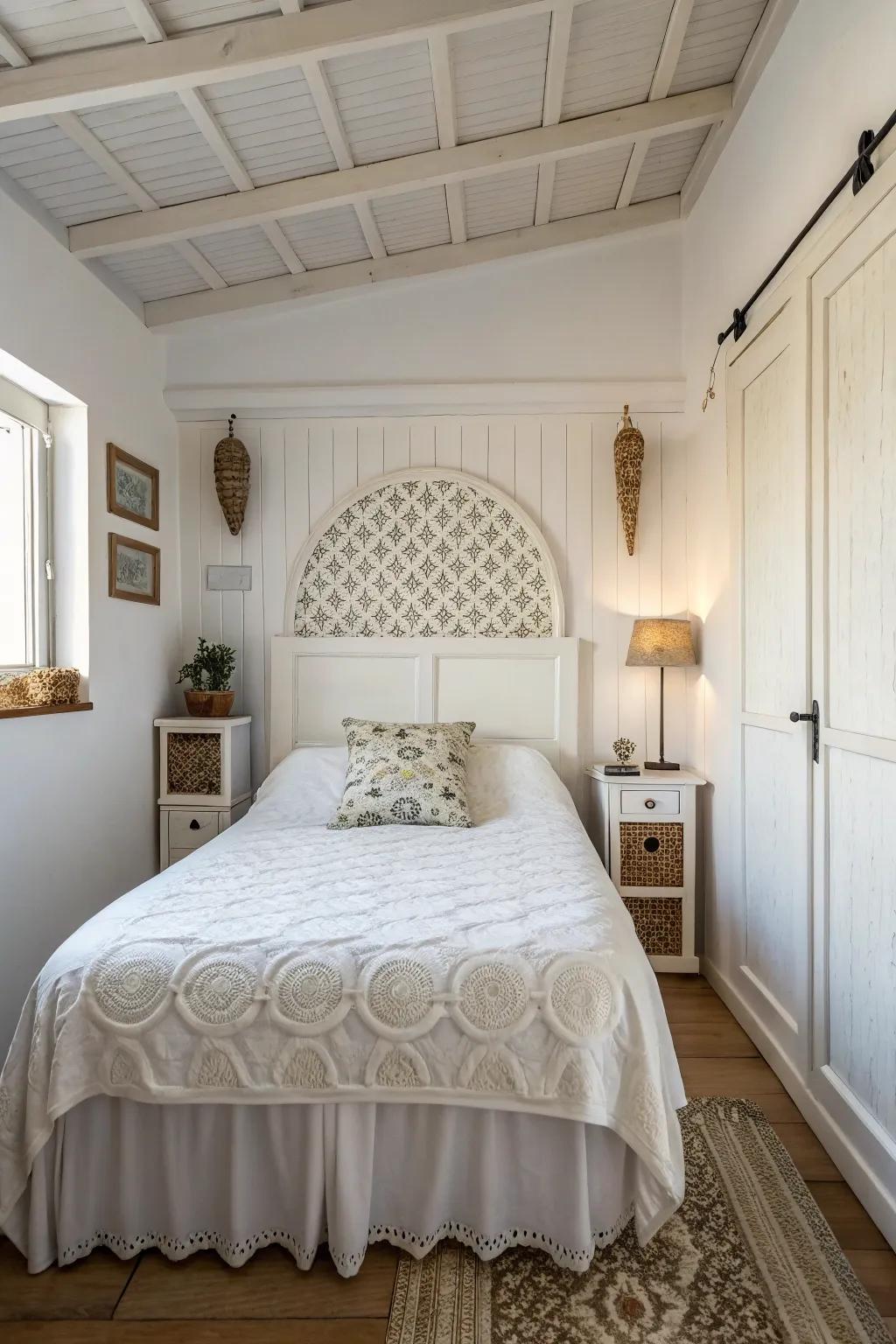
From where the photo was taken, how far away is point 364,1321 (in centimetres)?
144

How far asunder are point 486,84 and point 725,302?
1.08 metres

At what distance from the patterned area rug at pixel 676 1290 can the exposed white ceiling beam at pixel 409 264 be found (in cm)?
326

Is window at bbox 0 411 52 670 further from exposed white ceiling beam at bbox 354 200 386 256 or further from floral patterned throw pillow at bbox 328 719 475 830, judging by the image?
exposed white ceiling beam at bbox 354 200 386 256

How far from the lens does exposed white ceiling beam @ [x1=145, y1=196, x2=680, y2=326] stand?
3.34 meters

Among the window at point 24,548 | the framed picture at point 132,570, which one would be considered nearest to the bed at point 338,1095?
the window at point 24,548

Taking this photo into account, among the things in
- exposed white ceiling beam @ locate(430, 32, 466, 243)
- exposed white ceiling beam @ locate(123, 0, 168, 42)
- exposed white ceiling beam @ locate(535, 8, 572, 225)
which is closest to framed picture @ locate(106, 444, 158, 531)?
exposed white ceiling beam @ locate(123, 0, 168, 42)

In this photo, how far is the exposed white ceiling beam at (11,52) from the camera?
74.0 inches

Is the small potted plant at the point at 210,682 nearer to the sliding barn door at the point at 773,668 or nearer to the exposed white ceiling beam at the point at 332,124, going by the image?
the exposed white ceiling beam at the point at 332,124

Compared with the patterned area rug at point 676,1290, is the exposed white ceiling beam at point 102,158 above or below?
above

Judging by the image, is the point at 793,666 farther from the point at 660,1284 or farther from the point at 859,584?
the point at 660,1284

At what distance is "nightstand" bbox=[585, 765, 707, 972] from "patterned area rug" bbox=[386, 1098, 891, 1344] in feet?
4.47

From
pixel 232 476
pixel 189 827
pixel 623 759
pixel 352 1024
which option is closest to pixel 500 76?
pixel 232 476

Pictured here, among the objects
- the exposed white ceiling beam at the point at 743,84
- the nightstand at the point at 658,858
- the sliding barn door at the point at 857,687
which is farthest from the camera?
the nightstand at the point at 658,858

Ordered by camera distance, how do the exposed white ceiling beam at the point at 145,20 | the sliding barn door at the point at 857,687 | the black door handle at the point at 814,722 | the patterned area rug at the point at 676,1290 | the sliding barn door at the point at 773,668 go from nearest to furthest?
the patterned area rug at the point at 676,1290 → the sliding barn door at the point at 857,687 → the exposed white ceiling beam at the point at 145,20 → the black door handle at the point at 814,722 → the sliding barn door at the point at 773,668
